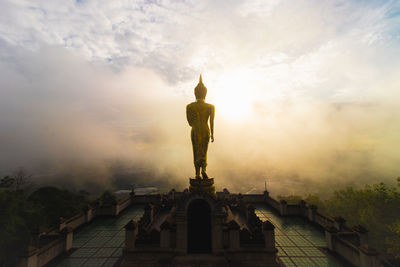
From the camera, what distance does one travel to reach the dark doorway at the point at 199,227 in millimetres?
14039

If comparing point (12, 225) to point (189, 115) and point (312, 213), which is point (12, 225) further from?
point (312, 213)

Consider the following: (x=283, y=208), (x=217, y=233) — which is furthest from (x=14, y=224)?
(x=283, y=208)

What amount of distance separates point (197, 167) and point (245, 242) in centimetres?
723

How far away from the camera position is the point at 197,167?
18406 millimetres

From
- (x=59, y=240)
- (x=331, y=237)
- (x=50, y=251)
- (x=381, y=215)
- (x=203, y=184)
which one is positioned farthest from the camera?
(x=381, y=215)

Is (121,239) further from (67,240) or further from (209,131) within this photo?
(209,131)

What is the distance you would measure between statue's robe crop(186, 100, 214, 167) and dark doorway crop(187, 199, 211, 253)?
4.54 metres

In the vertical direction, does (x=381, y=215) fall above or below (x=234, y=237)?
below

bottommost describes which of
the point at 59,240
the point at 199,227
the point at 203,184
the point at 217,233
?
the point at 59,240

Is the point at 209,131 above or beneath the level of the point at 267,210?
above

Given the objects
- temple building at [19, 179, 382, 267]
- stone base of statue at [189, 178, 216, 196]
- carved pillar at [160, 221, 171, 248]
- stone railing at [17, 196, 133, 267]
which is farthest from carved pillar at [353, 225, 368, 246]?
stone railing at [17, 196, 133, 267]

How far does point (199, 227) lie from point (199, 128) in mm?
8450

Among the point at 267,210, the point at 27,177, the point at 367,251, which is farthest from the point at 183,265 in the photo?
the point at 27,177

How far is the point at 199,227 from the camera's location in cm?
1437
